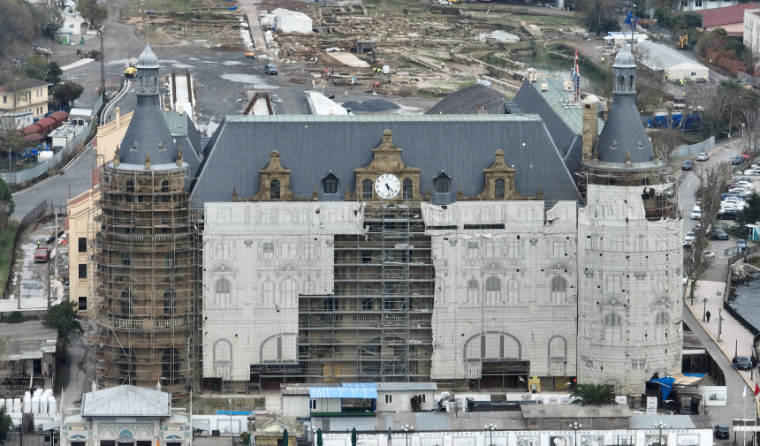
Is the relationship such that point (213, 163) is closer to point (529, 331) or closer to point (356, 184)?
point (356, 184)

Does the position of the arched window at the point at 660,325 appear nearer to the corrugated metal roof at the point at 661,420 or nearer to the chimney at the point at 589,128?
the corrugated metal roof at the point at 661,420

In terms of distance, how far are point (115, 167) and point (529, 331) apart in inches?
1455

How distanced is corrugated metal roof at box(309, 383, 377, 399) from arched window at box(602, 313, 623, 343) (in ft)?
68.6

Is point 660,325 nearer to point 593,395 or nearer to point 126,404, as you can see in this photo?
point 593,395

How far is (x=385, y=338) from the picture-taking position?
188500 mm

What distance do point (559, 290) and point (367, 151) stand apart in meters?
19.8

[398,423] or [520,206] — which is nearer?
[398,423]

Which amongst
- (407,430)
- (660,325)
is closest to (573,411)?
(407,430)

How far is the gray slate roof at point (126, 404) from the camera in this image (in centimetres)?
17212

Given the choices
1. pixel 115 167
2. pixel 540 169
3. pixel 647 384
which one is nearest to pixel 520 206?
pixel 540 169

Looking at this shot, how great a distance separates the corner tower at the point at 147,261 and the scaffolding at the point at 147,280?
8 cm

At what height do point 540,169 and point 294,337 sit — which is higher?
point 540,169

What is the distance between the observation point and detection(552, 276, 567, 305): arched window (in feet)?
621

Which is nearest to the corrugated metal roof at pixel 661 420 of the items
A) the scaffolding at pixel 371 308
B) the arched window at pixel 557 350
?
the arched window at pixel 557 350
